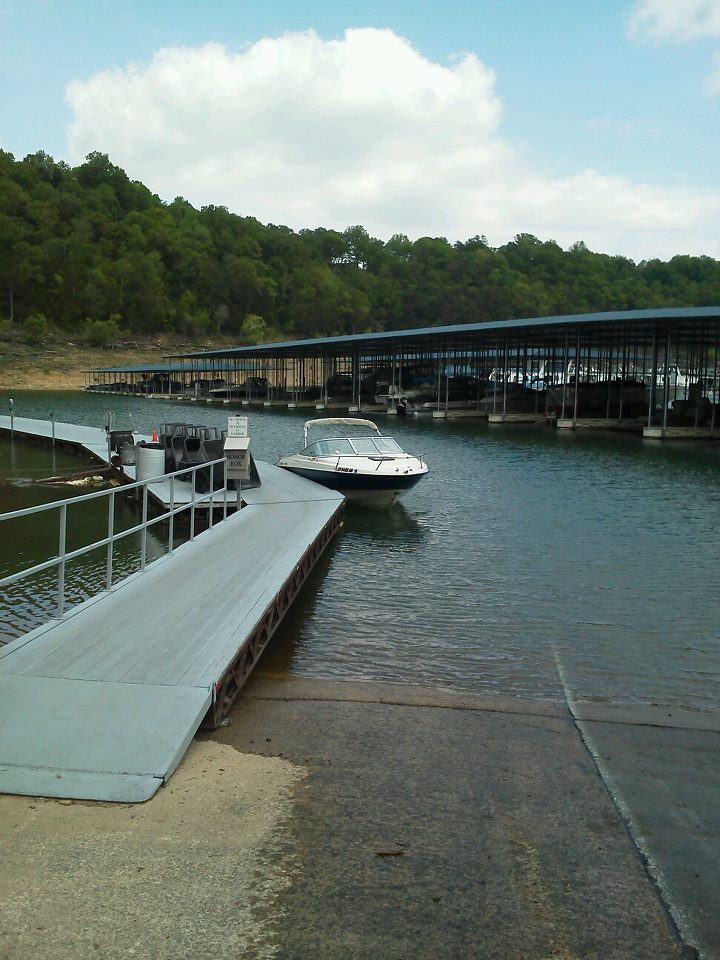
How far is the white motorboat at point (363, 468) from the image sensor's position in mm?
17781

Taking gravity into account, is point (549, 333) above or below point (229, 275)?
below

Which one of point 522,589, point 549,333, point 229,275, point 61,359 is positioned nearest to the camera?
point 522,589

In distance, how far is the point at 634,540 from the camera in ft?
50.4

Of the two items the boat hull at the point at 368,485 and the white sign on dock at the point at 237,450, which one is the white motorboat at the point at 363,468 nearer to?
the boat hull at the point at 368,485

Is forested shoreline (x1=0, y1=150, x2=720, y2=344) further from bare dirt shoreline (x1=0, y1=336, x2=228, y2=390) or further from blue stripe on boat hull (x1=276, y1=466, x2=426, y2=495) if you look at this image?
blue stripe on boat hull (x1=276, y1=466, x2=426, y2=495)

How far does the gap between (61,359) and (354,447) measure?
95.9 metres

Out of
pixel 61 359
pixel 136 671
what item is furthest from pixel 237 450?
pixel 61 359

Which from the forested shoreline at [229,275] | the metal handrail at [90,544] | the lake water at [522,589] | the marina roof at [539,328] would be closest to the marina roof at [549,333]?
the marina roof at [539,328]

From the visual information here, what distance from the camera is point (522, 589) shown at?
11.7m

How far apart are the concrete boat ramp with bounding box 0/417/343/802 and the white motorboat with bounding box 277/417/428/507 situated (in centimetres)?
689

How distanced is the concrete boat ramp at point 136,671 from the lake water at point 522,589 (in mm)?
798

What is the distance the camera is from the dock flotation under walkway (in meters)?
4.89

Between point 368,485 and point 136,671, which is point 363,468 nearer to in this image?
point 368,485

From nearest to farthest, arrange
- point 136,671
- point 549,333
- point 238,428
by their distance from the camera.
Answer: point 136,671 → point 238,428 → point 549,333
